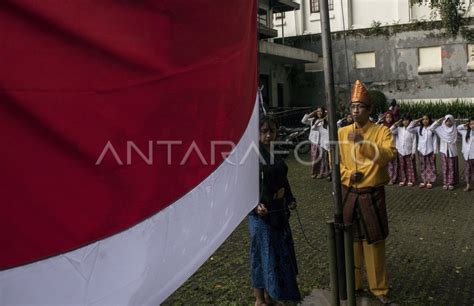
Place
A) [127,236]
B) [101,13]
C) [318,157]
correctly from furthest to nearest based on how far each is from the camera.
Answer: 1. [318,157]
2. [127,236]
3. [101,13]

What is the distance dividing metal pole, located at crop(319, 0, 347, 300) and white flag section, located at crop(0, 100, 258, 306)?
82cm

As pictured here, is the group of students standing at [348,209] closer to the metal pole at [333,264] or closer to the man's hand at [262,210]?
the man's hand at [262,210]

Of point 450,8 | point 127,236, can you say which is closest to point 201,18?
point 127,236

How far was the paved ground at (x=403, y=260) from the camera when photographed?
4446 millimetres

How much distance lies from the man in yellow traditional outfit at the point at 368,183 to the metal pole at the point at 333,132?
1.04 meters

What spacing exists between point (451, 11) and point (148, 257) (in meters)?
23.0

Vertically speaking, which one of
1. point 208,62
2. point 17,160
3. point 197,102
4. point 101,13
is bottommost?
point 17,160

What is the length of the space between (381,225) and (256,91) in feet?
7.12

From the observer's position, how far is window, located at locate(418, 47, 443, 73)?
74.5 ft

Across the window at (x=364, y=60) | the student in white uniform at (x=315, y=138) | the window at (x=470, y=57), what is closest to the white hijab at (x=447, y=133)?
the student in white uniform at (x=315, y=138)

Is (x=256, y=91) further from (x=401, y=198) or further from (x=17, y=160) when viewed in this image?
(x=401, y=198)

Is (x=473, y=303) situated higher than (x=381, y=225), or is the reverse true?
(x=381, y=225)

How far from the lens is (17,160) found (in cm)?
146

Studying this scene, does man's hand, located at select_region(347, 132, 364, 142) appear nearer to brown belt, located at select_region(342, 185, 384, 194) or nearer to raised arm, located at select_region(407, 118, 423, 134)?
brown belt, located at select_region(342, 185, 384, 194)
